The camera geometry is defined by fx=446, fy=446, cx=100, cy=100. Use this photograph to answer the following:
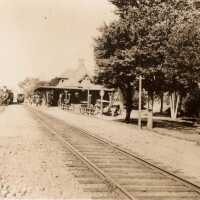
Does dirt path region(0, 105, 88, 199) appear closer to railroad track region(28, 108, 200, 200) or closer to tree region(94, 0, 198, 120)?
railroad track region(28, 108, 200, 200)

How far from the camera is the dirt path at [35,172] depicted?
895 centimetres

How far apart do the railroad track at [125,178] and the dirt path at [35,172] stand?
380 mm

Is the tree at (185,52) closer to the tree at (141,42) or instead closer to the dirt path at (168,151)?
the tree at (141,42)

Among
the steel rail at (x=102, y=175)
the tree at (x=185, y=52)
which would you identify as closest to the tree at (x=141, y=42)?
the tree at (x=185, y=52)

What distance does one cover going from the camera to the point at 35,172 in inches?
446

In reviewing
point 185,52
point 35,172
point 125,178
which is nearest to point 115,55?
point 185,52

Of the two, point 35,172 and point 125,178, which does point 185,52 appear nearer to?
point 125,178

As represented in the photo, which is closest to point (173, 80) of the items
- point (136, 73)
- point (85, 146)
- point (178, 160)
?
point (136, 73)

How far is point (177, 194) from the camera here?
9.13m

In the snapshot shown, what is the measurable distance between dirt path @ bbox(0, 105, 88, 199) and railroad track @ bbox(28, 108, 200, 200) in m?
0.38

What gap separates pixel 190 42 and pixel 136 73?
6955 mm

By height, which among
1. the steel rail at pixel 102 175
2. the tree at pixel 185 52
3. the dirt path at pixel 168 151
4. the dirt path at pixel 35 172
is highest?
the tree at pixel 185 52

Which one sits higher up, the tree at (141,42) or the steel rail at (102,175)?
the tree at (141,42)

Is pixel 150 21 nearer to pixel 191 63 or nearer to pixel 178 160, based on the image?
pixel 191 63
